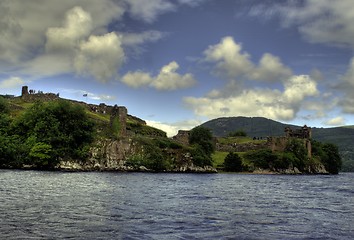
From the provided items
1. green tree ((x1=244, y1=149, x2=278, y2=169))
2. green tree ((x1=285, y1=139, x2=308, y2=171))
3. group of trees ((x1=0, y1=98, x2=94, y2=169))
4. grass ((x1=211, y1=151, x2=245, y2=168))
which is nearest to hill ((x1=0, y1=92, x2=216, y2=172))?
group of trees ((x1=0, y1=98, x2=94, y2=169))

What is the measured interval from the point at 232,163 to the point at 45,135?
73435mm

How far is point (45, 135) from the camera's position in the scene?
118 m

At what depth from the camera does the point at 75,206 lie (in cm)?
3541

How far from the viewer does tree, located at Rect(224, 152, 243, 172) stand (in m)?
157

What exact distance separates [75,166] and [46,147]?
1136cm

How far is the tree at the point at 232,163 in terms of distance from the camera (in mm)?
157000

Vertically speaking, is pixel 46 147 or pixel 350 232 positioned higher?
pixel 46 147

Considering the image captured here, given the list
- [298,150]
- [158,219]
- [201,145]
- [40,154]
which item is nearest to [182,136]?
[201,145]

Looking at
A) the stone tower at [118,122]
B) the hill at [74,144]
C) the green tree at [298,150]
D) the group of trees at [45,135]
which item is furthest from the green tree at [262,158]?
the group of trees at [45,135]

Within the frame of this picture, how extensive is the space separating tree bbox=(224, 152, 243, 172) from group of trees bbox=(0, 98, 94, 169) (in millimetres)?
57433

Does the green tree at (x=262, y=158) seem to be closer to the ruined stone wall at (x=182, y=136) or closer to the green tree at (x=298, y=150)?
the green tree at (x=298, y=150)

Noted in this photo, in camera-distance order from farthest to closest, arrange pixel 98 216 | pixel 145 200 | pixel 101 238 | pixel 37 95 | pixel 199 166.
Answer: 1. pixel 37 95
2. pixel 199 166
3. pixel 145 200
4. pixel 98 216
5. pixel 101 238

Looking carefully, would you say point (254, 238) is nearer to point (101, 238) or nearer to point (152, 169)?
point (101, 238)

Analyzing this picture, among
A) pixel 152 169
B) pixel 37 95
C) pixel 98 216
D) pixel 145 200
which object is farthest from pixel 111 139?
pixel 98 216
